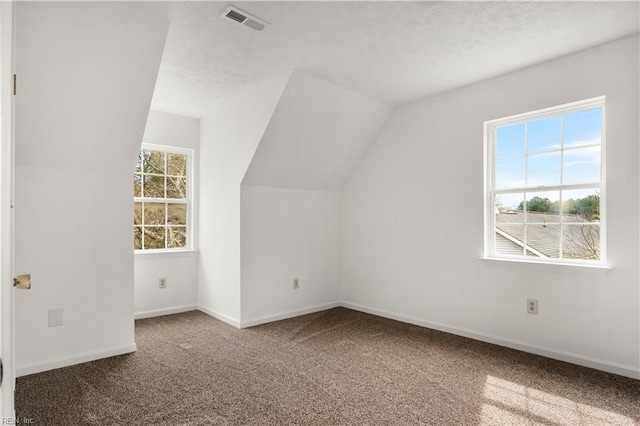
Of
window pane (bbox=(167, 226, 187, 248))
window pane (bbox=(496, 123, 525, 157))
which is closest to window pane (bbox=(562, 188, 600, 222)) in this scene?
window pane (bbox=(496, 123, 525, 157))

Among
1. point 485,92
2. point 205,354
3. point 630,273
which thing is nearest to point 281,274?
point 205,354

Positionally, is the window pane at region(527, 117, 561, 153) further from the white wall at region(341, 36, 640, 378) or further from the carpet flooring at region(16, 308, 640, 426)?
the carpet flooring at region(16, 308, 640, 426)

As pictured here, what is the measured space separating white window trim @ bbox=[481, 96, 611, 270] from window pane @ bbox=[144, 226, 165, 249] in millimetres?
3644

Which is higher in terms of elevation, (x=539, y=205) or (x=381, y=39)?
(x=381, y=39)

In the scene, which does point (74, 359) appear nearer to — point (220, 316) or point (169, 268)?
point (220, 316)

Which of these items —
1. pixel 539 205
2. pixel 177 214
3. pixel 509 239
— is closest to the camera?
pixel 539 205

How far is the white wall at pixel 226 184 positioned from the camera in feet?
12.5

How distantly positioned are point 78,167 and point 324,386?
8.36 ft

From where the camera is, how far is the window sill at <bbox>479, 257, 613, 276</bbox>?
2.87m

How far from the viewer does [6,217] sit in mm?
1022

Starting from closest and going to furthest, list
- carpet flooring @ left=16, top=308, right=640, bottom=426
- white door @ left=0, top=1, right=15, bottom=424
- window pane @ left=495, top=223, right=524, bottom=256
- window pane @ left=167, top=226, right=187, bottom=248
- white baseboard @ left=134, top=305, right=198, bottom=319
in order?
white door @ left=0, top=1, right=15, bottom=424 < carpet flooring @ left=16, top=308, right=640, bottom=426 < window pane @ left=495, top=223, right=524, bottom=256 < white baseboard @ left=134, top=305, right=198, bottom=319 < window pane @ left=167, top=226, right=187, bottom=248

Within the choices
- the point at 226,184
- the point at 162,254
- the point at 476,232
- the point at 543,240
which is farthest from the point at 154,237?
the point at 543,240

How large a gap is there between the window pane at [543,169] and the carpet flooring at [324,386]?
1.52 m


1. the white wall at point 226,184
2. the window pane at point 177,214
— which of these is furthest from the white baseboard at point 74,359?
the window pane at point 177,214
